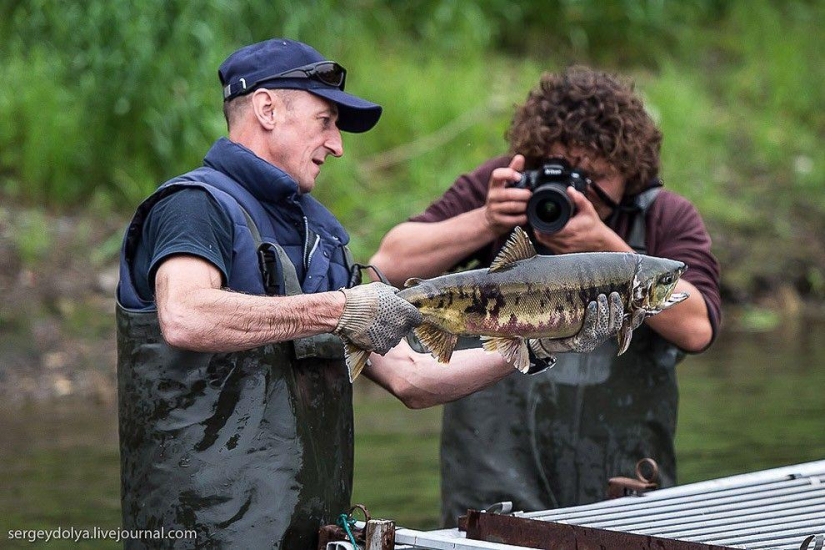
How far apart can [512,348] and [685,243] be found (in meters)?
1.36

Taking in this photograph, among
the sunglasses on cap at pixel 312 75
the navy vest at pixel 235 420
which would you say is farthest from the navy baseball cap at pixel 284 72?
the navy vest at pixel 235 420

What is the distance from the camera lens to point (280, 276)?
11.9ft

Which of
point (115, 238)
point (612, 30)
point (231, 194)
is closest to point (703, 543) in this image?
point (231, 194)

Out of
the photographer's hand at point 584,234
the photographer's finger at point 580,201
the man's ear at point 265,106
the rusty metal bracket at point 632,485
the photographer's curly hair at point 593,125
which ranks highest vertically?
the photographer's curly hair at point 593,125

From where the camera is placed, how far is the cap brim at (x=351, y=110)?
153 inches

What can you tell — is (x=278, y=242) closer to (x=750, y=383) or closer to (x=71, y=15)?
(x=71, y=15)

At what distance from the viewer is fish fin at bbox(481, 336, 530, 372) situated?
145 inches

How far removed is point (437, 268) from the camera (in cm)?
482

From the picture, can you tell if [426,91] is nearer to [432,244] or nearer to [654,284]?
[432,244]

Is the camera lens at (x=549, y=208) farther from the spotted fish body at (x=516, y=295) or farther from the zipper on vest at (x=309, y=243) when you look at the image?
the zipper on vest at (x=309, y=243)

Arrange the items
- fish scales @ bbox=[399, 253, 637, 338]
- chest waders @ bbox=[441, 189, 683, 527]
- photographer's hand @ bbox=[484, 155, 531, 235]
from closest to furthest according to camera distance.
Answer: fish scales @ bbox=[399, 253, 637, 338] → photographer's hand @ bbox=[484, 155, 531, 235] → chest waders @ bbox=[441, 189, 683, 527]

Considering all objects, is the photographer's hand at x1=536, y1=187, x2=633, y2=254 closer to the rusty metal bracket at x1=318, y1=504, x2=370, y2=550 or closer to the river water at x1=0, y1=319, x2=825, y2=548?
the rusty metal bracket at x1=318, y1=504, x2=370, y2=550

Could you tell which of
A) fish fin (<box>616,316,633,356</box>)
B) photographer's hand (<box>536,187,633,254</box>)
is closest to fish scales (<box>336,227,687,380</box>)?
fish fin (<box>616,316,633,356</box>)

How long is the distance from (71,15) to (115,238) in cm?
194
